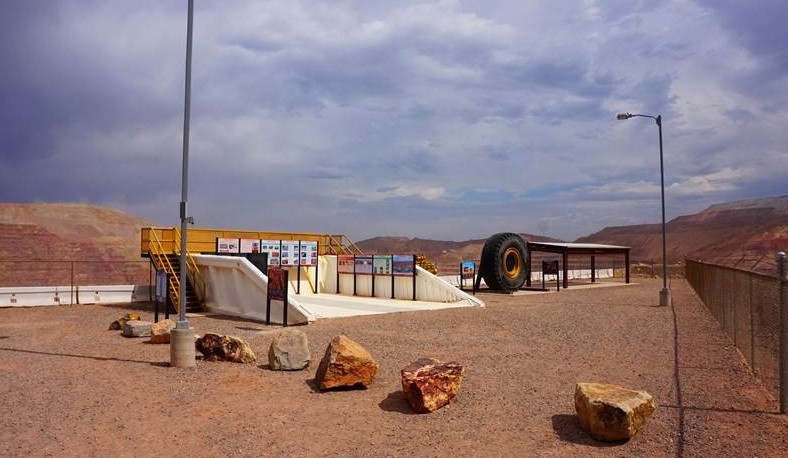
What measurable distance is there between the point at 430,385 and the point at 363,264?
59.0 ft

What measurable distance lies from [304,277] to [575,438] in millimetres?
21104

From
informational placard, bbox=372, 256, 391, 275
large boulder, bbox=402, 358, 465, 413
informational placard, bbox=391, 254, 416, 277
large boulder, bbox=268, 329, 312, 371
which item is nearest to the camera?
large boulder, bbox=402, 358, 465, 413

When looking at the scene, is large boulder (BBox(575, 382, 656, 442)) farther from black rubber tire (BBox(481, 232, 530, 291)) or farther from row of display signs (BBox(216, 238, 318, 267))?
black rubber tire (BBox(481, 232, 530, 291))

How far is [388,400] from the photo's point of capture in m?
8.66

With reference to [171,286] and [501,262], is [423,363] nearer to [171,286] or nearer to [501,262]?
[171,286]

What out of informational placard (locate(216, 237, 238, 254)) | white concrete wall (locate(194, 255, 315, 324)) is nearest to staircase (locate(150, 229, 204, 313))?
white concrete wall (locate(194, 255, 315, 324))

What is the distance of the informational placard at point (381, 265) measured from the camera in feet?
81.3

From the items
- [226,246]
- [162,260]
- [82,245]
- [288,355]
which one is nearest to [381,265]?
[226,246]

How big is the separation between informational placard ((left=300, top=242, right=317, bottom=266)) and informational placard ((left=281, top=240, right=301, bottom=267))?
8.9 inches

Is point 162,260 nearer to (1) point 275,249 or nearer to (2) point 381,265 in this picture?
(1) point 275,249

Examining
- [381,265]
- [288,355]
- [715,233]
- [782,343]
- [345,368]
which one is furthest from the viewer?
[715,233]

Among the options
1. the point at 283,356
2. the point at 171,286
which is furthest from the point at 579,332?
the point at 171,286

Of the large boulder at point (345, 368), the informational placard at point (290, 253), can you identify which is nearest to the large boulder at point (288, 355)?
the large boulder at point (345, 368)

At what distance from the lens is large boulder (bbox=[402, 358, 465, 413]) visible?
7977 millimetres
